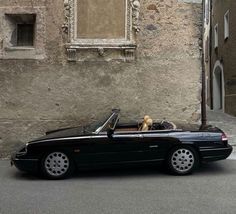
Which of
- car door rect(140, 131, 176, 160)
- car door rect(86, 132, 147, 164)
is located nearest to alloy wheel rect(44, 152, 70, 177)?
car door rect(86, 132, 147, 164)

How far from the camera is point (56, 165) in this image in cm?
807

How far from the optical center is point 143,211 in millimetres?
5703

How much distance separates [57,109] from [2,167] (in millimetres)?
2207

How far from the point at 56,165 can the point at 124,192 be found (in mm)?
1745

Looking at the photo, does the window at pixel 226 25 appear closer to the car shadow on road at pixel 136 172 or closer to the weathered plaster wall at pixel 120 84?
the weathered plaster wall at pixel 120 84

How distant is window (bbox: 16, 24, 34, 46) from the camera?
11531 millimetres

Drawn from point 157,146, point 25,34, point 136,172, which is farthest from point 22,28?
point 157,146

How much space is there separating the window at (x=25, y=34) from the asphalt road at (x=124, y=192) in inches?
156

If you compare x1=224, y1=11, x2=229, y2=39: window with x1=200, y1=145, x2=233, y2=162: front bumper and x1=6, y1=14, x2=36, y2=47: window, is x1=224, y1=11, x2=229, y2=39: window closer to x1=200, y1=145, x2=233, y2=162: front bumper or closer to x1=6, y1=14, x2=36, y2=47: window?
x1=6, y1=14, x2=36, y2=47: window

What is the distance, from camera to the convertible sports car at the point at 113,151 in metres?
8.05

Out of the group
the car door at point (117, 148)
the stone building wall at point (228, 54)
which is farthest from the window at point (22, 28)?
the stone building wall at point (228, 54)

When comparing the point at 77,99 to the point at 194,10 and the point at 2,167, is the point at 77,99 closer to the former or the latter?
the point at 2,167

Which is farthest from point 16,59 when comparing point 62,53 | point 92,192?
point 92,192

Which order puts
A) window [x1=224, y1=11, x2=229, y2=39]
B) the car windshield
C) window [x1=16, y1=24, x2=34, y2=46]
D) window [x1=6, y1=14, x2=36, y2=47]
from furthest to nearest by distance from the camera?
1. window [x1=224, y1=11, x2=229, y2=39]
2. window [x1=16, y1=24, x2=34, y2=46]
3. window [x1=6, y1=14, x2=36, y2=47]
4. the car windshield
